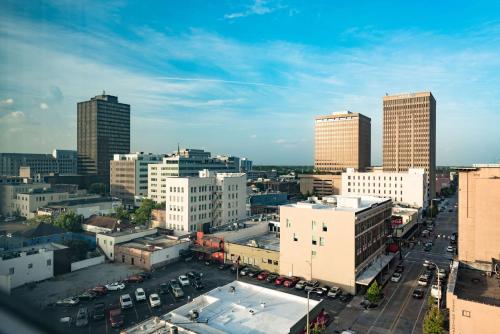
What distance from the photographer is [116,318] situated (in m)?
15.5

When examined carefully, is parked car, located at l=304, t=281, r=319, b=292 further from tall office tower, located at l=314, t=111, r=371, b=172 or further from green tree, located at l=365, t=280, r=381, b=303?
tall office tower, located at l=314, t=111, r=371, b=172

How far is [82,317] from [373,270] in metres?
15.9

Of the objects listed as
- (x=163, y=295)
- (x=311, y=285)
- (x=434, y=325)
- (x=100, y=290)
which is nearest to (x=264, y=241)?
(x=311, y=285)

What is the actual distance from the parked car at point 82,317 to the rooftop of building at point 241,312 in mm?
4832

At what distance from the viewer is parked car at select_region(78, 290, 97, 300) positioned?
18094 mm

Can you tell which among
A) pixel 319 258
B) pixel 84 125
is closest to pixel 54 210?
pixel 319 258

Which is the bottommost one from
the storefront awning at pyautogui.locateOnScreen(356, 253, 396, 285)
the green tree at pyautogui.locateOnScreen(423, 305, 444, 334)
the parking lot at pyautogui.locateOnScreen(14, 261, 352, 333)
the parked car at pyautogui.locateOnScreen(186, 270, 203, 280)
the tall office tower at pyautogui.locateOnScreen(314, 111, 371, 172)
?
the parking lot at pyautogui.locateOnScreen(14, 261, 352, 333)

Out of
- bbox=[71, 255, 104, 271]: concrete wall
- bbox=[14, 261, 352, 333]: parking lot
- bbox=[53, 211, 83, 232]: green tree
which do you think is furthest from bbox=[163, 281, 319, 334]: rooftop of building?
bbox=[53, 211, 83, 232]: green tree

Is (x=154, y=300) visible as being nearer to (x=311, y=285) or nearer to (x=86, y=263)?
(x=311, y=285)

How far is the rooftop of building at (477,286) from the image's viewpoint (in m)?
11.6

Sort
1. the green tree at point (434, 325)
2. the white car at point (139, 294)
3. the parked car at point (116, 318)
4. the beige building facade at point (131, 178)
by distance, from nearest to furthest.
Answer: the green tree at point (434, 325) < the parked car at point (116, 318) < the white car at point (139, 294) < the beige building facade at point (131, 178)

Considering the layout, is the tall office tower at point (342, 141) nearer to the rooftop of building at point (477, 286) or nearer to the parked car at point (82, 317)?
the rooftop of building at point (477, 286)

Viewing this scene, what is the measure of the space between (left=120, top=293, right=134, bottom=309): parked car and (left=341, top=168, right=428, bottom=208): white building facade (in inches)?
1410

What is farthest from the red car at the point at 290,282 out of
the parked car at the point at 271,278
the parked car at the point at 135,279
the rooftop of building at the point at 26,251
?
the rooftop of building at the point at 26,251
